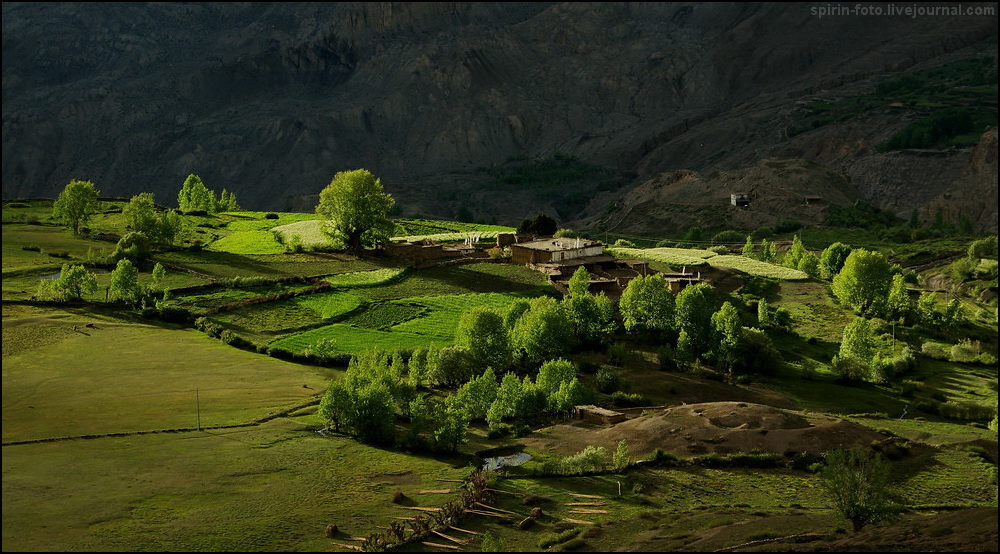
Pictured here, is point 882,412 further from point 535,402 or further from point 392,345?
point 392,345

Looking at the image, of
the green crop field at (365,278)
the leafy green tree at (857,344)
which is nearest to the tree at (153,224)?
the green crop field at (365,278)

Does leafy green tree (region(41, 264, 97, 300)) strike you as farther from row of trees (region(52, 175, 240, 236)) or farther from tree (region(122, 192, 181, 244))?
row of trees (region(52, 175, 240, 236))

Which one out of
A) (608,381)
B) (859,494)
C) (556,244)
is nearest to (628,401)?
(608,381)

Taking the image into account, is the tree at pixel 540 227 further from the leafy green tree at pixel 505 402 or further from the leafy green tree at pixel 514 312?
the leafy green tree at pixel 505 402

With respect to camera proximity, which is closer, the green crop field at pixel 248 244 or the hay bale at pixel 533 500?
the hay bale at pixel 533 500

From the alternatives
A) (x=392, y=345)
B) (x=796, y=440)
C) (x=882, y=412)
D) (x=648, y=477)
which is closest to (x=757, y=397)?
(x=882, y=412)

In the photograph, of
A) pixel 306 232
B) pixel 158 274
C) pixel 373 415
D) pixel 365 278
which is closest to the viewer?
pixel 373 415

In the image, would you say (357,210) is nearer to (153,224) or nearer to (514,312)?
(153,224)
